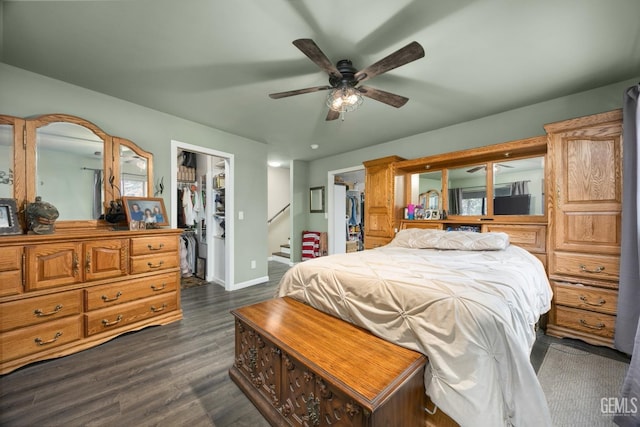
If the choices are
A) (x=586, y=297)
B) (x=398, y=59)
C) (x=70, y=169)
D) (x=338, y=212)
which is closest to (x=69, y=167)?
(x=70, y=169)

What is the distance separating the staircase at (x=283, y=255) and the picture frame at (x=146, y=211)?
3.38m

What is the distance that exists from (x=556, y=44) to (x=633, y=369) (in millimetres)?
2212

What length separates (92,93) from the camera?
98.8 inches

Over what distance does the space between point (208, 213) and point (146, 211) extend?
1646 millimetres

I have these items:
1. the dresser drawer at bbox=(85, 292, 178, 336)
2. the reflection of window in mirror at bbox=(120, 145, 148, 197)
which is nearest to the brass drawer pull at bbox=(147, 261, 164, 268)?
the dresser drawer at bbox=(85, 292, 178, 336)

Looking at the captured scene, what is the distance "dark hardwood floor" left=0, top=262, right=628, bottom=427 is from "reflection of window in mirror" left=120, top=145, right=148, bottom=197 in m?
1.51

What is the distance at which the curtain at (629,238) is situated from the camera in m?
1.92

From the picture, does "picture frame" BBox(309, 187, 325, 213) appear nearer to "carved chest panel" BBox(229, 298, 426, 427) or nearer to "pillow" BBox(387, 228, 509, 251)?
"pillow" BBox(387, 228, 509, 251)

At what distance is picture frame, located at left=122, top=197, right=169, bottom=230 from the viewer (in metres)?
2.55

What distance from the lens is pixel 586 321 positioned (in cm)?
220

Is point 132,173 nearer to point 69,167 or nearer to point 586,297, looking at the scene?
point 69,167

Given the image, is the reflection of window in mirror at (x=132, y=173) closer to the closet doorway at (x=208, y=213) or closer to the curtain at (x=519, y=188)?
the closet doorway at (x=208, y=213)

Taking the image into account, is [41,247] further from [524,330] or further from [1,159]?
[524,330]

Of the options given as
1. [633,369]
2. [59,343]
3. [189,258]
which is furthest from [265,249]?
[633,369]
